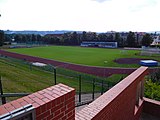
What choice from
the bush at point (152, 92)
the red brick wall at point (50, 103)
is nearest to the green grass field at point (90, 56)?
the bush at point (152, 92)

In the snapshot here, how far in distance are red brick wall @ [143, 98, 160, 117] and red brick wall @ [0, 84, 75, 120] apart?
17.7 ft

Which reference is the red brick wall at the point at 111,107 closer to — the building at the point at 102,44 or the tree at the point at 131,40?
the tree at the point at 131,40

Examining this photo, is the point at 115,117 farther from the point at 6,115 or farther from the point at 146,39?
the point at 146,39

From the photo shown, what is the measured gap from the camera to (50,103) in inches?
69.7

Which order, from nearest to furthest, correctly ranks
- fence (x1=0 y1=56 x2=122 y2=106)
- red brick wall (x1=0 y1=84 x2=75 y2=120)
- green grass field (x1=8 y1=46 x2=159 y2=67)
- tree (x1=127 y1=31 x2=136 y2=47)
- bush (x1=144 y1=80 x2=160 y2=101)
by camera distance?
1. red brick wall (x1=0 y1=84 x2=75 y2=120)
2. fence (x1=0 y1=56 x2=122 y2=106)
3. bush (x1=144 y1=80 x2=160 y2=101)
4. green grass field (x1=8 y1=46 x2=159 y2=67)
5. tree (x1=127 y1=31 x2=136 y2=47)

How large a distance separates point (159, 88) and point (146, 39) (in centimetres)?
4997

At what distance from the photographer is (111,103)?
11.7 feet

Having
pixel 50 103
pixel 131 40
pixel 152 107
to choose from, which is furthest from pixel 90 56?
pixel 50 103

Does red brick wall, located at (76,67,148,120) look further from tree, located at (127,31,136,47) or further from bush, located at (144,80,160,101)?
tree, located at (127,31,136,47)

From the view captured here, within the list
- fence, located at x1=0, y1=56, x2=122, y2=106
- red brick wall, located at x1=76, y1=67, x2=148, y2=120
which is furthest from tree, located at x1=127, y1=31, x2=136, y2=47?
red brick wall, located at x1=76, y1=67, x2=148, y2=120

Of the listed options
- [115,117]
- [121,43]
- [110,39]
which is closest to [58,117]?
[115,117]

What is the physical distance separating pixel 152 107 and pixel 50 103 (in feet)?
19.6

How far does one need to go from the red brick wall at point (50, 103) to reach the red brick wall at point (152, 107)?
538 centimetres

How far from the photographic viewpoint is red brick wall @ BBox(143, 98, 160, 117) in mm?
6414
